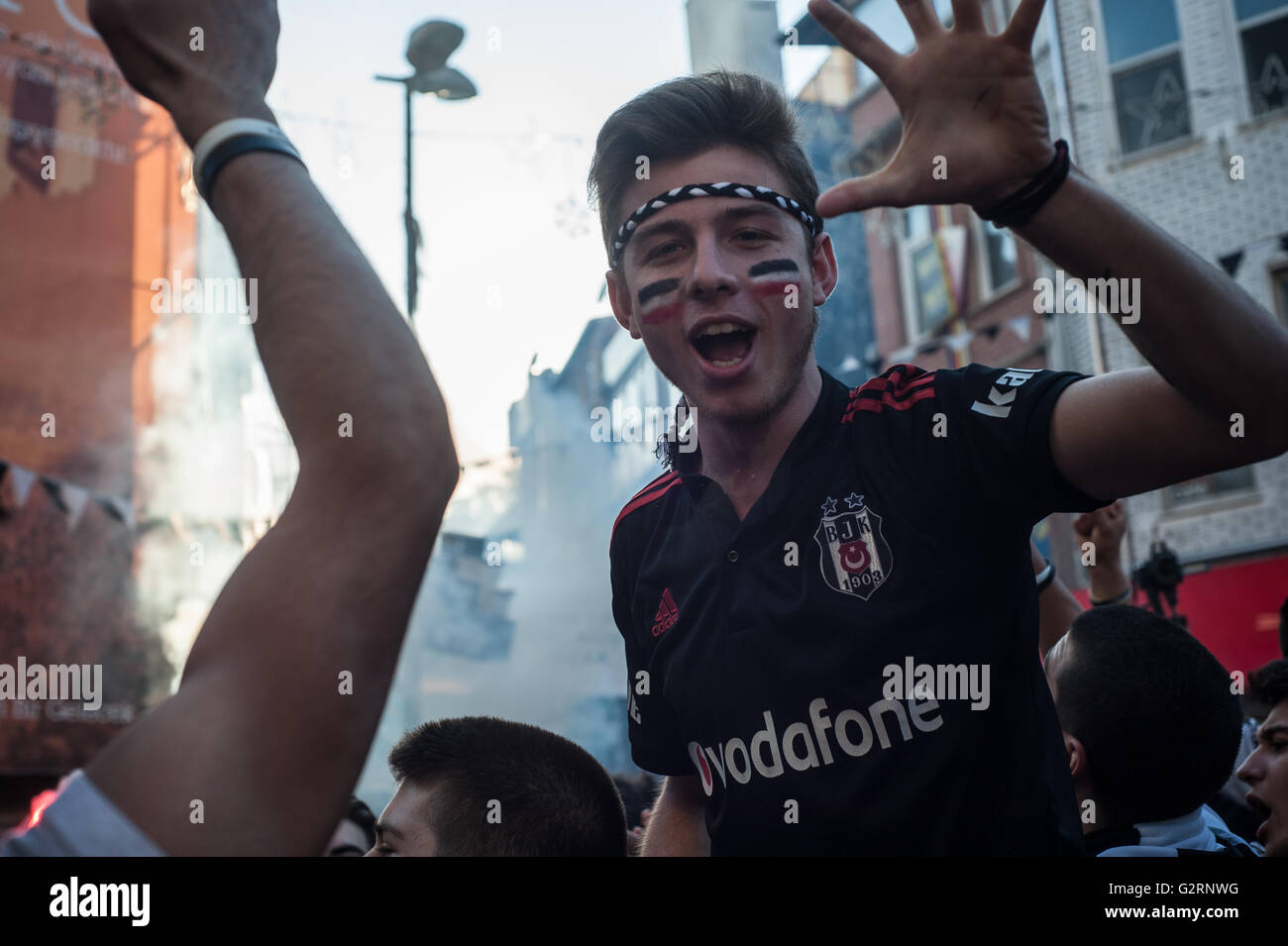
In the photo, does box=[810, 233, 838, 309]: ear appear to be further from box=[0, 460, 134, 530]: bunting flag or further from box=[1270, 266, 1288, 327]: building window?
box=[0, 460, 134, 530]: bunting flag

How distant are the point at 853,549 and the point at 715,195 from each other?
791mm

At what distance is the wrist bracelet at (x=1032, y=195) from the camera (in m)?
1.47

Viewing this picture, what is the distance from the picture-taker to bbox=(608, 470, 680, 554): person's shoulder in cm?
259

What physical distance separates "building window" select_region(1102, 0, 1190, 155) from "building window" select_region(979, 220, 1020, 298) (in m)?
2.03

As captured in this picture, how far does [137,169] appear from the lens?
18609mm

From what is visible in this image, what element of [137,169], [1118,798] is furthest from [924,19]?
[137,169]

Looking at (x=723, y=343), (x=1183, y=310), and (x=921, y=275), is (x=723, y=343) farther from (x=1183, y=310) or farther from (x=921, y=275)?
(x=921, y=275)

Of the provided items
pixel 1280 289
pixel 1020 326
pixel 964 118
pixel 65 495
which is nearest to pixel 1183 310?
pixel 964 118

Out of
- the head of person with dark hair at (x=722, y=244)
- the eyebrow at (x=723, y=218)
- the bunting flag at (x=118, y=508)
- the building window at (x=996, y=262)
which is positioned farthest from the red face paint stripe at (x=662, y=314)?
the bunting flag at (x=118, y=508)

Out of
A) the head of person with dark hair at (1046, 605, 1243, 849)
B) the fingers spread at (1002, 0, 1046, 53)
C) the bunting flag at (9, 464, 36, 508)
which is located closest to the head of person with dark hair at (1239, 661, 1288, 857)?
the head of person with dark hair at (1046, 605, 1243, 849)

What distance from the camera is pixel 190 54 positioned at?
1172 mm

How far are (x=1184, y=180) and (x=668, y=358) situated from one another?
12.7 meters

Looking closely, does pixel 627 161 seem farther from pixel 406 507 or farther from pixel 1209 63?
pixel 1209 63

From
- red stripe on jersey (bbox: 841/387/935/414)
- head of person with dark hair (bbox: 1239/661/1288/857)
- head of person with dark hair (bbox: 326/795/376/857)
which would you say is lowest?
head of person with dark hair (bbox: 326/795/376/857)
